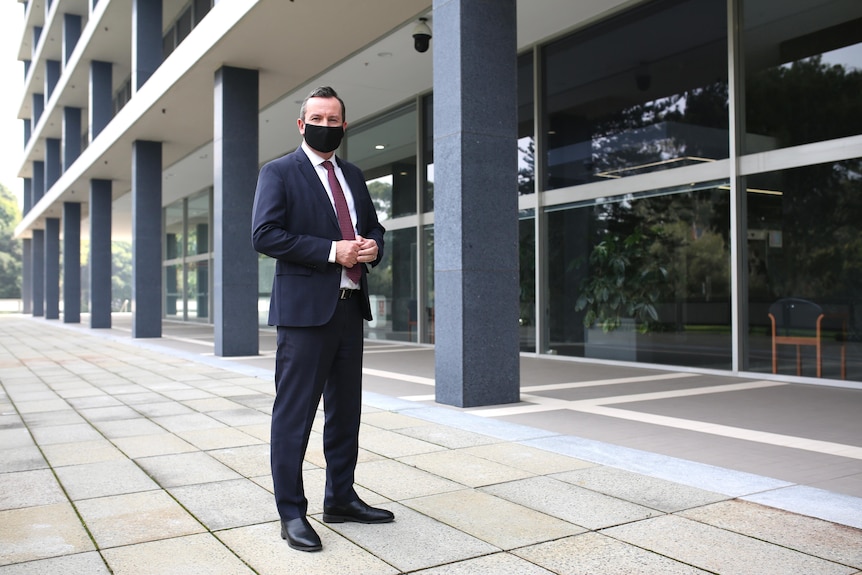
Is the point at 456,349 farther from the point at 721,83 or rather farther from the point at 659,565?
the point at 721,83

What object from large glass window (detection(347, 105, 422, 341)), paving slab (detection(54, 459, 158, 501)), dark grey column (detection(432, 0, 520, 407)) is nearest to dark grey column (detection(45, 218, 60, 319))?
large glass window (detection(347, 105, 422, 341))

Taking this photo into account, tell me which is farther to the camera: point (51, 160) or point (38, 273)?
point (38, 273)

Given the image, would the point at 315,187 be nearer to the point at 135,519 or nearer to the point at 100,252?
the point at 135,519

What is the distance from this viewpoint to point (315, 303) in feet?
11.0

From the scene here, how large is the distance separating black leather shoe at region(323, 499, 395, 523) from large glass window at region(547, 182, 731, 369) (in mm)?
7276

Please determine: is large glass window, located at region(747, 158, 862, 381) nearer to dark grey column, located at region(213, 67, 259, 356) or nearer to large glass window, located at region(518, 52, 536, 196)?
large glass window, located at region(518, 52, 536, 196)

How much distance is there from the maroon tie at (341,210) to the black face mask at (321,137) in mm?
96

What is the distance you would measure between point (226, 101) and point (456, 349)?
7969mm

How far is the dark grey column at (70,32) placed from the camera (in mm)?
27259

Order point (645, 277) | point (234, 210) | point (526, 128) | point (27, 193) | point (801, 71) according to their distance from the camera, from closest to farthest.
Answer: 1. point (801, 71)
2. point (645, 277)
3. point (234, 210)
4. point (526, 128)
5. point (27, 193)

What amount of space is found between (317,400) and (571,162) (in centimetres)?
954

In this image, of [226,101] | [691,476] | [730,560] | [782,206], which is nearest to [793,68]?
[782,206]

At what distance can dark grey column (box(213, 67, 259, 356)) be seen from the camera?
12.9 meters

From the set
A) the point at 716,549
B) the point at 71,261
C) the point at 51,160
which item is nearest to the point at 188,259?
the point at 71,261
